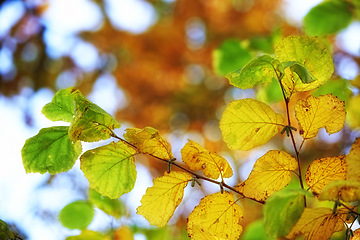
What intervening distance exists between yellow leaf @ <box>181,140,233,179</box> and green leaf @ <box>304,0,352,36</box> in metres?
0.53

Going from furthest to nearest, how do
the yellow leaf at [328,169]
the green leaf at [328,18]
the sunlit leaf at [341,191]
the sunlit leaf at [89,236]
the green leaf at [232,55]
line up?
1. the green leaf at [232,55]
2. the green leaf at [328,18]
3. the sunlit leaf at [89,236]
4. the yellow leaf at [328,169]
5. the sunlit leaf at [341,191]

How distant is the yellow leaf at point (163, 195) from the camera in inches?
16.6

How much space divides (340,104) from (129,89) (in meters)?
4.44

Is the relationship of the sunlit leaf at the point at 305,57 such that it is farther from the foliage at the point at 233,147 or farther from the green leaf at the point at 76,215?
the green leaf at the point at 76,215

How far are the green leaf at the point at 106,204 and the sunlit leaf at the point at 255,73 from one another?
380 millimetres

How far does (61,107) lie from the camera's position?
45 cm

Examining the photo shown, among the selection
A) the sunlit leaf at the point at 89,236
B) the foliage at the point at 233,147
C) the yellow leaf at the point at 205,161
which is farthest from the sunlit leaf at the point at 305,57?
the sunlit leaf at the point at 89,236

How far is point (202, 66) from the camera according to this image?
5133 millimetres

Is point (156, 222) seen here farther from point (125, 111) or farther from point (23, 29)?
point (23, 29)

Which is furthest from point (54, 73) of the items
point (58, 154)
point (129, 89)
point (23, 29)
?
point (58, 154)

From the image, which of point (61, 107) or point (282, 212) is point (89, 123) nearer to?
point (61, 107)

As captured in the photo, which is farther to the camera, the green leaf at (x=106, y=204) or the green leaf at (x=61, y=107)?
the green leaf at (x=106, y=204)

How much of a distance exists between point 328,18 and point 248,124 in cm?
54

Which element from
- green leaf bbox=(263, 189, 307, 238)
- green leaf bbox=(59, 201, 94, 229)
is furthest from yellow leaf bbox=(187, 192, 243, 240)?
green leaf bbox=(59, 201, 94, 229)
